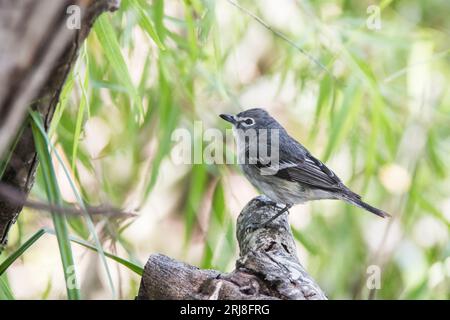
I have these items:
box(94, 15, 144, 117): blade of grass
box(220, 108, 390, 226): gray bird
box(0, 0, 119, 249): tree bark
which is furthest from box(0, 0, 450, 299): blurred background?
box(0, 0, 119, 249): tree bark

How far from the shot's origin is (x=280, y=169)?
324 centimetres

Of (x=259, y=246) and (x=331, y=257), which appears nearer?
(x=259, y=246)

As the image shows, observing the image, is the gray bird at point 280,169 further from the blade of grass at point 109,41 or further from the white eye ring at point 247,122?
the blade of grass at point 109,41

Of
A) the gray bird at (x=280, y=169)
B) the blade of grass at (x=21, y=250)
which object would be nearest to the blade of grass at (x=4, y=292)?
the blade of grass at (x=21, y=250)

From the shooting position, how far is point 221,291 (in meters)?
1.66

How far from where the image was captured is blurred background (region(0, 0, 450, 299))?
2.71 meters

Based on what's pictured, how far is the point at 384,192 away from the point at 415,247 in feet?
1.71

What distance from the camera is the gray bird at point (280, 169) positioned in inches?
123

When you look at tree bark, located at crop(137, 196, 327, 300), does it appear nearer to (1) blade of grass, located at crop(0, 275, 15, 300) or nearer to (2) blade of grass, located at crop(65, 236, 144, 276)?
(2) blade of grass, located at crop(65, 236, 144, 276)

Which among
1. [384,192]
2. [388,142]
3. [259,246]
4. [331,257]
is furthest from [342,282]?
[259,246]

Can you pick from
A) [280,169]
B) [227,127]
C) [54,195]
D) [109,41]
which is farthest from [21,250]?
[227,127]

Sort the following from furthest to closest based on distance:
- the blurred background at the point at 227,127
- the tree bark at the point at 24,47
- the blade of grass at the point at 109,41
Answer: the blurred background at the point at 227,127
the blade of grass at the point at 109,41
the tree bark at the point at 24,47

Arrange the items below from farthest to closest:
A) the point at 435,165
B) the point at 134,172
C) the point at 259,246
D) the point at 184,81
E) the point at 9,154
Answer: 1. the point at 134,172
2. the point at 435,165
3. the point at 184,81
4. the point at 259,246
5. the point at 9,154
